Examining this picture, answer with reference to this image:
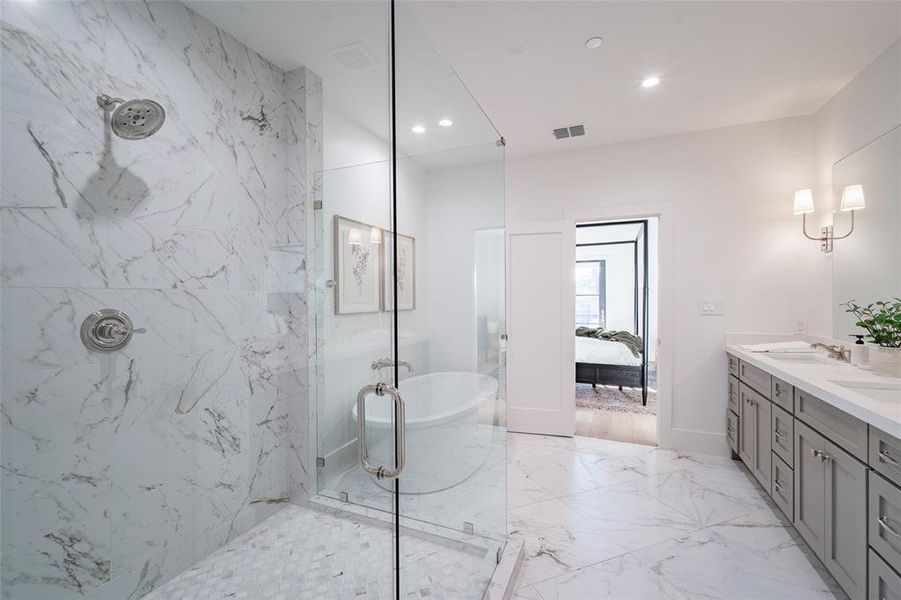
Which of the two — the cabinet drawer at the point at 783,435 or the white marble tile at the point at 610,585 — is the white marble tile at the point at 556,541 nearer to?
the white marble tile at the point at 610,585

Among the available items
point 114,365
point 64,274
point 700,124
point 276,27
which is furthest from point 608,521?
point 700,124

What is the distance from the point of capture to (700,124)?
9.84 feet

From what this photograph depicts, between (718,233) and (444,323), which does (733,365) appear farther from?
(444,323)

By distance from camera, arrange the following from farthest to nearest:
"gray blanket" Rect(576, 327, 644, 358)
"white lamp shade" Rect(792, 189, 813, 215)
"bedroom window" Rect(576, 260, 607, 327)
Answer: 1. "bedroom window" Rect(576, 260, 607, 327)
2. "gray blanket" Rect(576, 327, 644, 358)
3. "white lamp shade" Rect(792, 189, 813, 215)

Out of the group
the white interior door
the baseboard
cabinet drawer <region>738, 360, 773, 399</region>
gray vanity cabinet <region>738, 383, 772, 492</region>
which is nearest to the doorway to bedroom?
the baseboard

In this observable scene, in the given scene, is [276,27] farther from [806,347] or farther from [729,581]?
[806,347]

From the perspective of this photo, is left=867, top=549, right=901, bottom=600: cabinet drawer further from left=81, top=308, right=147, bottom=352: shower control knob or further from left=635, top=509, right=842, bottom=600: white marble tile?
left=81, top=308, right=147, bottom=352: shower control knob

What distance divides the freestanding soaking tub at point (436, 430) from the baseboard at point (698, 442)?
2.11 m

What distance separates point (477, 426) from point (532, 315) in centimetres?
195

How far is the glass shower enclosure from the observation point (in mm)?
702

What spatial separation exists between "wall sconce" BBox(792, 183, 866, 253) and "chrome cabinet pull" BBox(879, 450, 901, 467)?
1.81 metres

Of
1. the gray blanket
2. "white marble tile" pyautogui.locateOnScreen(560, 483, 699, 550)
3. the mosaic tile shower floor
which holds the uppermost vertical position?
the gray blanket

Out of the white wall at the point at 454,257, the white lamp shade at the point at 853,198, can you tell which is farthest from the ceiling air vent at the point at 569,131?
the white lamp shade at the point at 853,198

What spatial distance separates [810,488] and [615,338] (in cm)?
337
